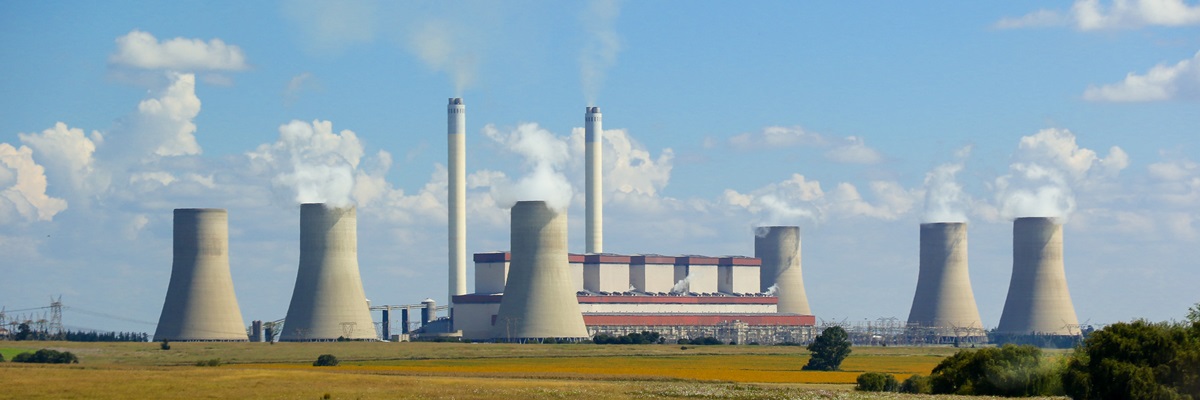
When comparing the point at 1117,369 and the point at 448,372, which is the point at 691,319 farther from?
the point at 1117,369

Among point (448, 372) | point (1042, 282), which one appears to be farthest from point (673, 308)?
point (448, 372)

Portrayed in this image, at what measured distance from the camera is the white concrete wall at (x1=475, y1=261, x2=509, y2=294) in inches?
3947

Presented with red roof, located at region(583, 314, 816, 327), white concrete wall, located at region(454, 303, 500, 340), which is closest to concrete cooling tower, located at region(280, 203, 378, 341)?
white concrete wall, located at region(454, 303, 500, 340)

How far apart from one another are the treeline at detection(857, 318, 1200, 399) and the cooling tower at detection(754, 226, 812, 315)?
74293mm

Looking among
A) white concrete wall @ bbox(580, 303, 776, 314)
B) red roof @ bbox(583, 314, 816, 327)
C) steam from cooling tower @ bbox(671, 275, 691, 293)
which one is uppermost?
steam from cooling tower @ bbox(671, 275, 691, 293)

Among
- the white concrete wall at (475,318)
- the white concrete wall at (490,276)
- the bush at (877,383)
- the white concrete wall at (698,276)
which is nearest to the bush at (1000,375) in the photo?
the bush at (877,383)

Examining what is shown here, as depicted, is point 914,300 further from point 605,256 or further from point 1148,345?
point 1148,345

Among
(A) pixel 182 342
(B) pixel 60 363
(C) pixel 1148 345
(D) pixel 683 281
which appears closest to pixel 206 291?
(A) pixel 182 342

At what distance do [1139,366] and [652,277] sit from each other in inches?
2909

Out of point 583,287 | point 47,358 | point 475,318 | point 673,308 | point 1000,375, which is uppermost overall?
point 583,287

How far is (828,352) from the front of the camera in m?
62.5

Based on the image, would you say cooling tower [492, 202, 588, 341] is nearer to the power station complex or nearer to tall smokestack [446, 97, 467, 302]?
the power station complex

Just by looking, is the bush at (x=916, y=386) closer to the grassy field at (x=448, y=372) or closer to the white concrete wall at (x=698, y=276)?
the grassy field at (x=448, y=372)

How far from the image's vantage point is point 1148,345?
35.4 m
